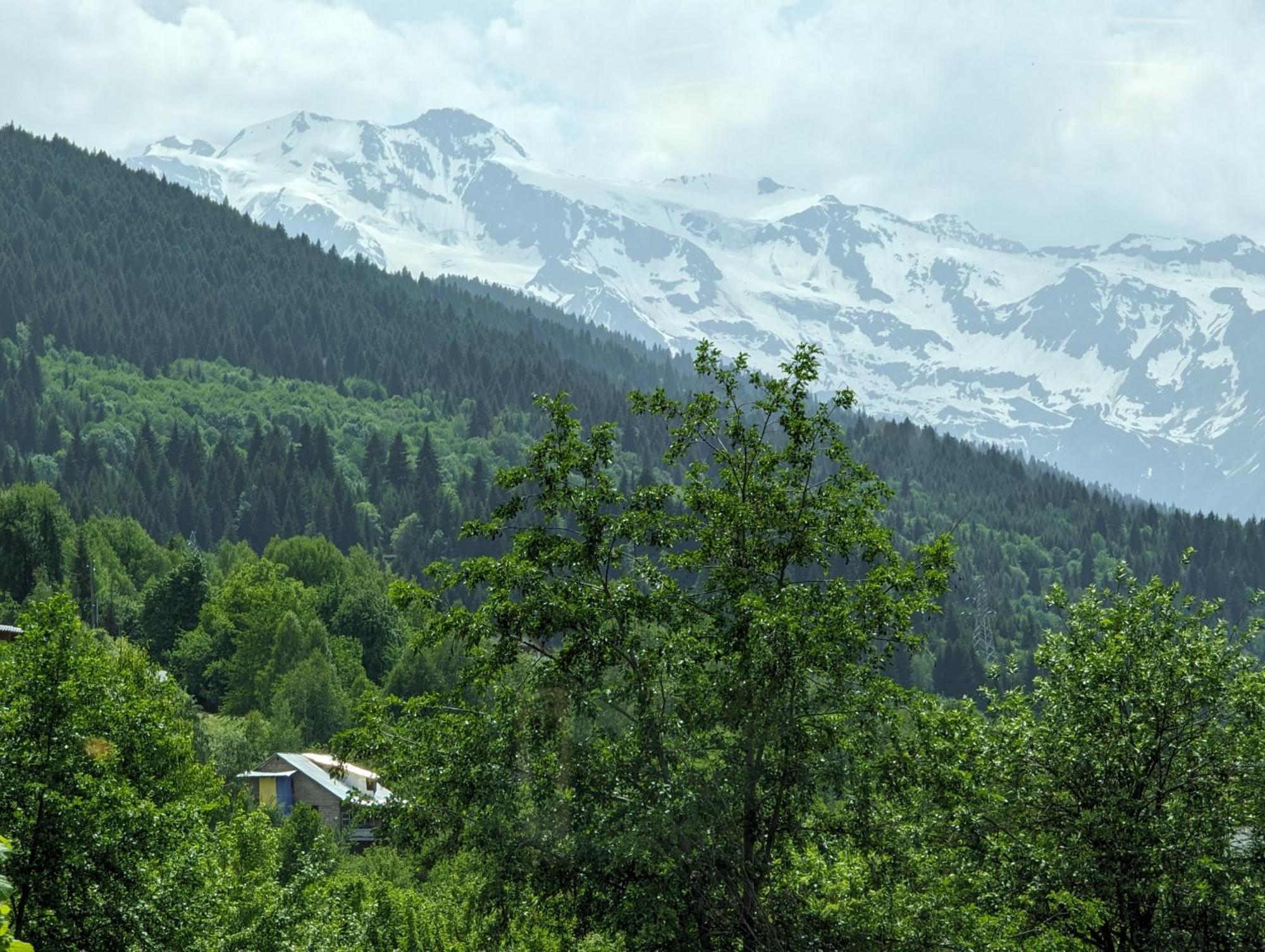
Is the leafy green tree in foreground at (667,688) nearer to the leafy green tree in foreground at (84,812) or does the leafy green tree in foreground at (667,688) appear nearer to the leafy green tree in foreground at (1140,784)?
the leafy green tree in foreground at (1140,784)

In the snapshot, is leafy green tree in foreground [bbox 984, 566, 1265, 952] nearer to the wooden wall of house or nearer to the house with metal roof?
the house with metal roof

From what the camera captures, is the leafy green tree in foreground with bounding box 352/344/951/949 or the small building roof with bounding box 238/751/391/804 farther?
the small building roof with bounding box 238/751/391/804

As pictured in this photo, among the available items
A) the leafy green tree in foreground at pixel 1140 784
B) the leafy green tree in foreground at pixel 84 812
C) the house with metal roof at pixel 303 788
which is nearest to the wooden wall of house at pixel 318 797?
the house with metal roof at pixel 303 788

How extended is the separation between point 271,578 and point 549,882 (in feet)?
386

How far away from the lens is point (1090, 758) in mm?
26297

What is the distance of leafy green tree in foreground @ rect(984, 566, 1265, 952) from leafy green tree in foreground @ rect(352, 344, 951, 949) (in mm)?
3319

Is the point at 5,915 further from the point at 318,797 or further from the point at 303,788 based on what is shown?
the point at 303,788

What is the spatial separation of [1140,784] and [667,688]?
25.7ft

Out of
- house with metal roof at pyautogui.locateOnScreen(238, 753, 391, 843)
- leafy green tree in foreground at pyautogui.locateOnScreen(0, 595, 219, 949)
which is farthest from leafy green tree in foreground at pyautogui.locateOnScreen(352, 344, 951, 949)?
house with metal roof at pyautogui.locateOnScreen(238, 753, 391, 843)

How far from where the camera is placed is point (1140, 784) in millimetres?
26172

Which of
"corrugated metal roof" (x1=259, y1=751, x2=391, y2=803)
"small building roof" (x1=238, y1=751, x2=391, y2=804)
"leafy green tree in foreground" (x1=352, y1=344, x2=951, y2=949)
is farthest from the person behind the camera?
"corrugated metal roof" (x1=259, y1=751, x2=391, y2=803)

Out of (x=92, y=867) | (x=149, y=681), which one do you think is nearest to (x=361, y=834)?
(x=149, y=681)

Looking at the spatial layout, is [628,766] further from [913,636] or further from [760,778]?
[913,636]

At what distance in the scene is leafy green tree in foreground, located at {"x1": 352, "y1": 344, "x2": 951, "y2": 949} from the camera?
2466 cm
